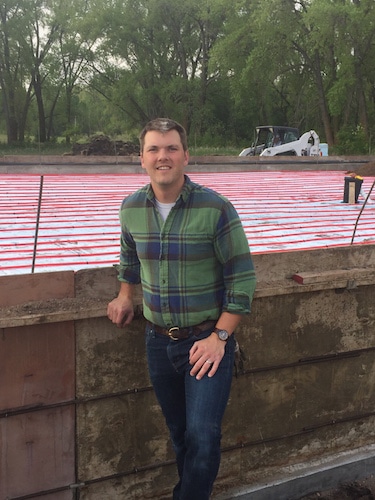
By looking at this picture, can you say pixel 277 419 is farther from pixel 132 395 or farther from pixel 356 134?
pixel 356 134

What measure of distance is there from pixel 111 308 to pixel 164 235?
1014mm

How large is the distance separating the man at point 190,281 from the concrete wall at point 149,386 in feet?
3.91

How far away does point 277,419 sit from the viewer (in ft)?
16.7

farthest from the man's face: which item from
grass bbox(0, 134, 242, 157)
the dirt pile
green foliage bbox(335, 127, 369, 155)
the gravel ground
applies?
grass bbox(0, 134, 242, 157)

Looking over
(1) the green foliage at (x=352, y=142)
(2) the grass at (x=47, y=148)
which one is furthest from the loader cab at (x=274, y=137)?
(2) the grass at (x=47, y=148)

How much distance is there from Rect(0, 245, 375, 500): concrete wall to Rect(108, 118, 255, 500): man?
1.19 m

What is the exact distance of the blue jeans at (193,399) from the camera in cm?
295

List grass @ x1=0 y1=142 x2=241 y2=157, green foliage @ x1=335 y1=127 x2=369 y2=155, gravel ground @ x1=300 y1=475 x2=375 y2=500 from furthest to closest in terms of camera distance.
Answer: grass @ x1=0 y1=142 x2=241 y2=157, green foliage @ x1=335 y1=127 x2=369 y2=155, gravel ground @ x1=300 y1=475 x2=375 y2=500

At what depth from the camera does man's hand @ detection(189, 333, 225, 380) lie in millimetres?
2826

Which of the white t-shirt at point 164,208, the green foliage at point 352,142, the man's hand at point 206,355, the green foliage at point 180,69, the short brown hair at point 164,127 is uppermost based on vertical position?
the green foliage at point 180,69

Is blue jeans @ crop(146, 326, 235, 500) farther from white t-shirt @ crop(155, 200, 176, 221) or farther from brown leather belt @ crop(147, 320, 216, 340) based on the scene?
white t-shirt @ crop(155, 200, 176, 221)

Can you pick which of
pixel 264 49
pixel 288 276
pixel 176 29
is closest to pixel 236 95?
pixel 264 49

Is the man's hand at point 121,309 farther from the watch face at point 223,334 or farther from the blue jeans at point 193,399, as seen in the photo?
the watch face at point 223,334

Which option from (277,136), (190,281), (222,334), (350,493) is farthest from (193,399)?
(277,136)
